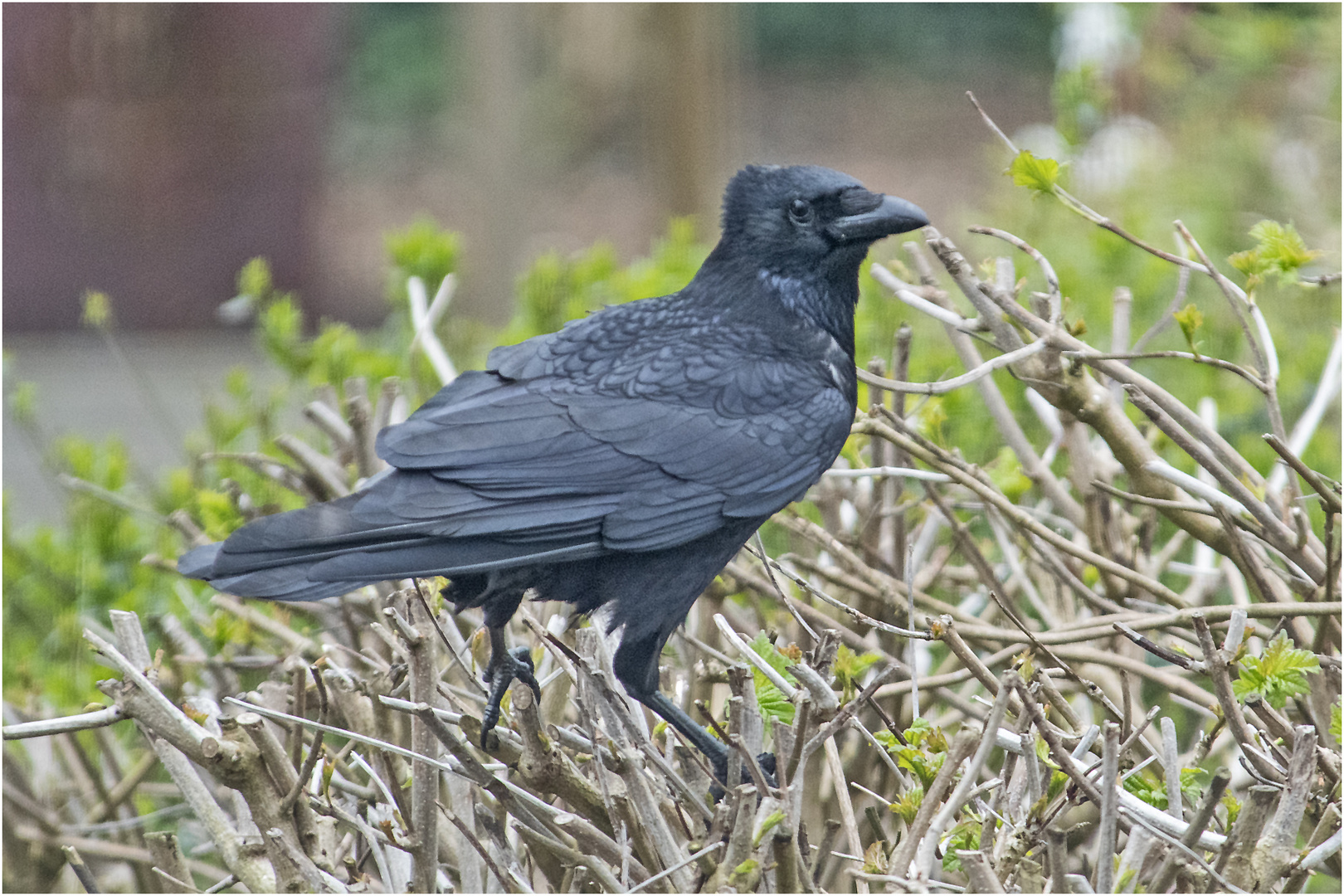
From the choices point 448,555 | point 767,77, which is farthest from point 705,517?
point 767,77

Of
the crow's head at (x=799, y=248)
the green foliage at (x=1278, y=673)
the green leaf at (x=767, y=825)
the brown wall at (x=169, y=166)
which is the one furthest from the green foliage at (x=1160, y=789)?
the brown wall at (x=169, y=166)

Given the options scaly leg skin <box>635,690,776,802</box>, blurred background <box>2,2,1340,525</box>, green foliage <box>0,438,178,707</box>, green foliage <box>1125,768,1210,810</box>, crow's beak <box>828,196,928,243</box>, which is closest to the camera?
green foliage <box>1125,768,1210,810</box>

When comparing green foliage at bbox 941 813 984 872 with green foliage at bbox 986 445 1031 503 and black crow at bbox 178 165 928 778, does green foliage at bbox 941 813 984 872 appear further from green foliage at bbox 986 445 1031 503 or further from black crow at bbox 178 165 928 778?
green foliage at bbox 986 445 1031 503

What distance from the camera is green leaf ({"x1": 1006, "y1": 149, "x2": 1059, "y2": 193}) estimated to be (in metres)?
2.32

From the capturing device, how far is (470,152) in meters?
8.47

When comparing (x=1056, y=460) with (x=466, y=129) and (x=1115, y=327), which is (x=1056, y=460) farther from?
(x=466, y=129)

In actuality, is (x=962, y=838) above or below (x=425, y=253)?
below

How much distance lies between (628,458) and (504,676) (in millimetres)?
448

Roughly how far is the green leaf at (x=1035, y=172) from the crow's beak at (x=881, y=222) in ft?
0.80

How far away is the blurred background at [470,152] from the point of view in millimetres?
7113

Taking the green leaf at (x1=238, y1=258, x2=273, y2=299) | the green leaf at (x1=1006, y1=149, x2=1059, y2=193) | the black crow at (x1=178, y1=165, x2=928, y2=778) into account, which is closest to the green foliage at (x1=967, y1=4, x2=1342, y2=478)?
the green leaf at (x1=1006, y1=149, x2=1059, y2=193)

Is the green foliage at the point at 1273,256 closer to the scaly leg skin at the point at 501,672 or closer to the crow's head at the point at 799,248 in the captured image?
the crow's head at the point at 799,248

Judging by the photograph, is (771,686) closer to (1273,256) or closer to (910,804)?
(910,804)

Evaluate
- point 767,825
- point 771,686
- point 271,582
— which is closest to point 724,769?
point 771,686
